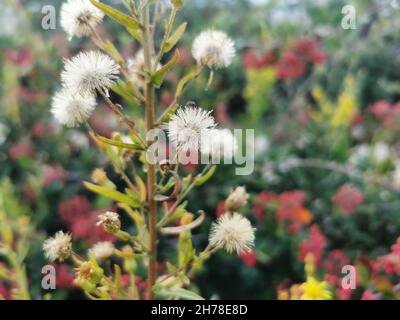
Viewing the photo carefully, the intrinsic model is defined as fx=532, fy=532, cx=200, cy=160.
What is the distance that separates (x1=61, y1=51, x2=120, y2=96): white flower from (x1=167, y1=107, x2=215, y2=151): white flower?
0.11m

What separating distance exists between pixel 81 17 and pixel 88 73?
0.48 ft

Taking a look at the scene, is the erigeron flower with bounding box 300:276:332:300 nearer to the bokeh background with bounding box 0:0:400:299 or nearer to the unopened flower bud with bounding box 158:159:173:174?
the bokeh background with bounding box 0:0:400:299

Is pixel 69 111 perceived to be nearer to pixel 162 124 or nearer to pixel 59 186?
pixel 162 124

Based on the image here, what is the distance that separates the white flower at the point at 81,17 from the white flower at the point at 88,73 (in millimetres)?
106

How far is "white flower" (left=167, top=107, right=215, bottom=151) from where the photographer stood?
0.68 meters

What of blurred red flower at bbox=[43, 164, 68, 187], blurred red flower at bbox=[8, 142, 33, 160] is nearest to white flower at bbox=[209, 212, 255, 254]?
blurred red flower at bbox=[43, 164, 68, 187]

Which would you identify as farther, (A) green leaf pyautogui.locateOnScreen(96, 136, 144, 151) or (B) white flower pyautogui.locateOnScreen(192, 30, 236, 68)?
(B) white flower pyautogui.locateOnScreen(192, 30, 236, 68)

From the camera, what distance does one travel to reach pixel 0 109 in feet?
→ 7.35

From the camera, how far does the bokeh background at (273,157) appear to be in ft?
5.14

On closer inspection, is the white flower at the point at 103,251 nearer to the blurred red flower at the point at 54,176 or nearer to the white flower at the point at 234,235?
the white flower at the point at 234,235

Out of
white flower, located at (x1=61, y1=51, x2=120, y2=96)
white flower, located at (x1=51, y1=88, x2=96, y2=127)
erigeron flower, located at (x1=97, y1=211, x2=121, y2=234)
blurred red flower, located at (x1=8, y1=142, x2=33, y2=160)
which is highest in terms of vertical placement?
blurred red flower, located at (x1=8, y1=142, x2=33, y2=160)

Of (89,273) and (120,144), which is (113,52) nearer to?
(120,144)

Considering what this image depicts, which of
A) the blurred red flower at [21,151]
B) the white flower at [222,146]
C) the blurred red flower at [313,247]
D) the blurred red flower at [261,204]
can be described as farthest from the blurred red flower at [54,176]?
the white flower at [222,146]
